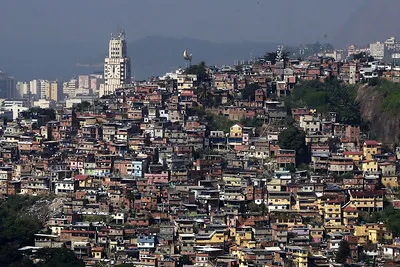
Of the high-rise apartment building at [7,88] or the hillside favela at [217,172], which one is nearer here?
the hillside favela at [217,172]

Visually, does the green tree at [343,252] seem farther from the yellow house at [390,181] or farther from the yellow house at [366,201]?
the yellow house at [390,181]

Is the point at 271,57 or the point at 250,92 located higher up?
the point at 271,57

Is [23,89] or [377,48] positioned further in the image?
[23,89]

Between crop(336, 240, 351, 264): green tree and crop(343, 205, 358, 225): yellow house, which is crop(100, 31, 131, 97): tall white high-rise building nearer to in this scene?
crop(343, 205, 358, 225): yellow house

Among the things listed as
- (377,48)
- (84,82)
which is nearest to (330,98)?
(377,48)

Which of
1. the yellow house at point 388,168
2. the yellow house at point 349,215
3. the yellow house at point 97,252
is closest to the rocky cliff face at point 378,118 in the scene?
the yellow house at point 388,168

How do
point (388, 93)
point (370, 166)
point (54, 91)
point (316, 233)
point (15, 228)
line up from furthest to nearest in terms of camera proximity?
point (54, 91) < point (388, 93) < point (370, 166) < point (15, 228) < point (316, 233)

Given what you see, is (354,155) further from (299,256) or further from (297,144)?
(299,256)
